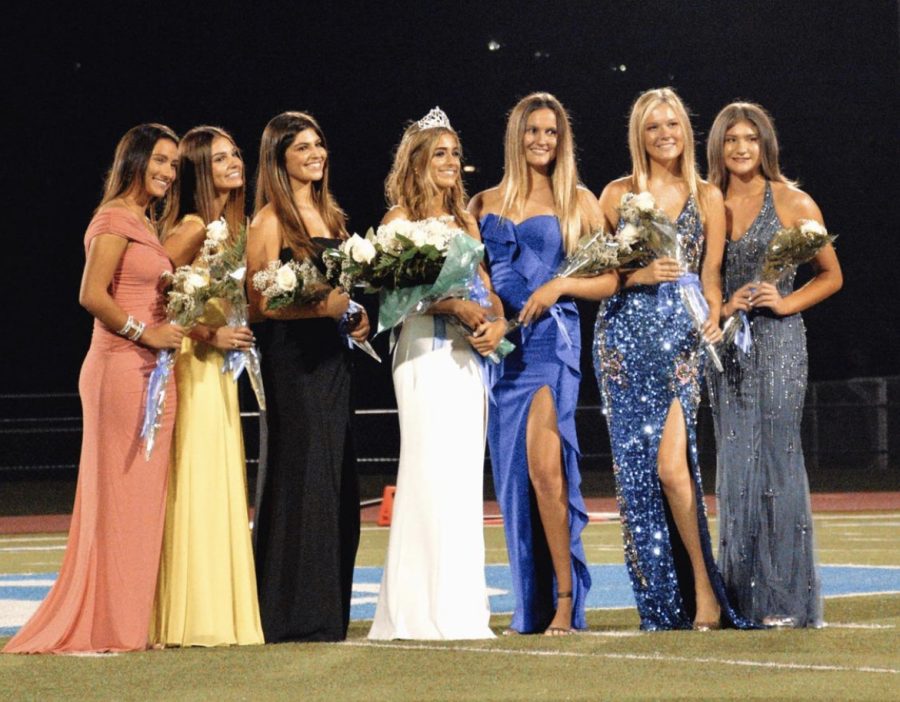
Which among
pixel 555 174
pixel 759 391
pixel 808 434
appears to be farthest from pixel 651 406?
pixel 808 434

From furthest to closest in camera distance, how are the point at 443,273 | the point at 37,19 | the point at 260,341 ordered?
the point at 37,19, the point at 260,341, the point at 443,273

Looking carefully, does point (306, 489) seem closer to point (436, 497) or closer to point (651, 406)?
point (436, 497)

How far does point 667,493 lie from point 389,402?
18.8 meters

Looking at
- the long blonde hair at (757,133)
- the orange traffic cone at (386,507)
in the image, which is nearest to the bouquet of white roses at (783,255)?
the long blonde hair at (757,133)

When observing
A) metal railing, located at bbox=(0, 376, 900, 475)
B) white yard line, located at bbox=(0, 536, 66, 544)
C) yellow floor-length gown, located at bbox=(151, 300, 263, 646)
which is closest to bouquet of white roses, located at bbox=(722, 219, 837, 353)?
yellow floor-length gown, located at bbox=(151, 300, 263, 646)

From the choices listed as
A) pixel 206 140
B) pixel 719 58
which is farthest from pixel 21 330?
pixel 206 140

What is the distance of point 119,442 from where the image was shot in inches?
270

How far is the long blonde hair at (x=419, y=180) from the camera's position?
23.4ft

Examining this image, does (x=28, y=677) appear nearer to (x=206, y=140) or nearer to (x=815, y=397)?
(x=206, y=140)

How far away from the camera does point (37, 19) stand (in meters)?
25.1

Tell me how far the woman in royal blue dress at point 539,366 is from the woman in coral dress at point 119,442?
1.55 m

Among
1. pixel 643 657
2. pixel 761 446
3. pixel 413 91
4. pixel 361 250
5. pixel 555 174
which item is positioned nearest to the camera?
pixel 643 657

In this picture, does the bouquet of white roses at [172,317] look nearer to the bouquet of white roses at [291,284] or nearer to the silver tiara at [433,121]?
the bouquet of white roses at [291,284]

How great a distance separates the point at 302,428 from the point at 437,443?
61 cm
